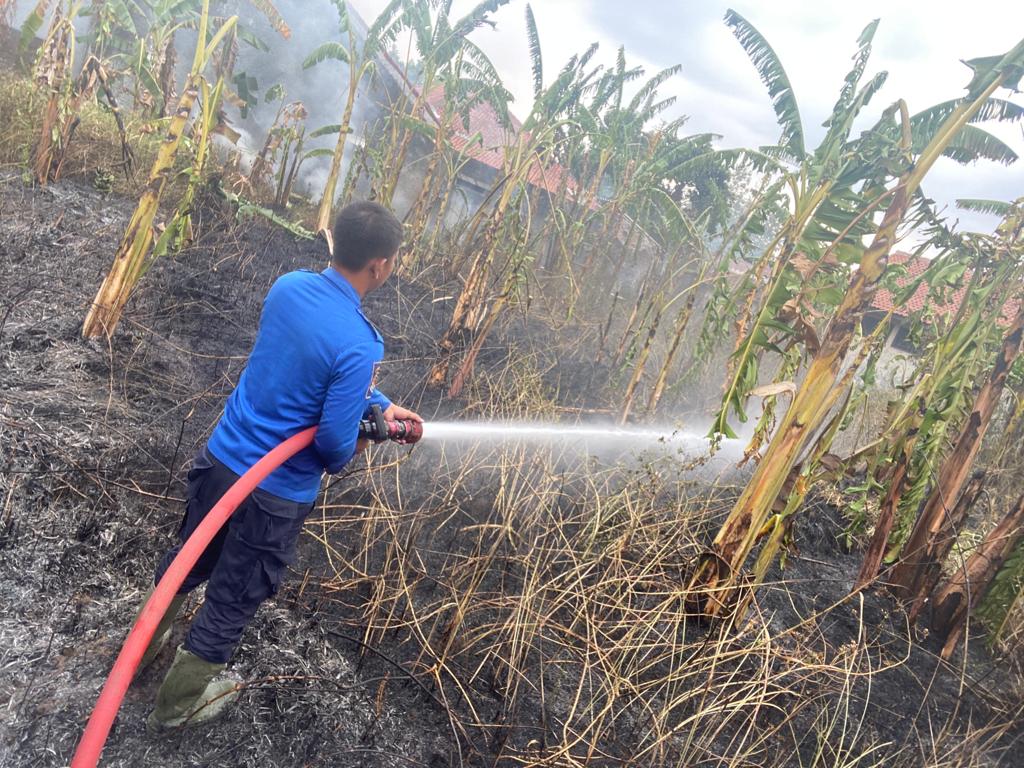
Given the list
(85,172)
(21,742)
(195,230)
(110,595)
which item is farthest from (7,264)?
(21,742)

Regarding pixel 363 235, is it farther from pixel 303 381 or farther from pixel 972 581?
pixel 972 581

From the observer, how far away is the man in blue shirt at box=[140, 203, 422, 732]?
6.37 ft

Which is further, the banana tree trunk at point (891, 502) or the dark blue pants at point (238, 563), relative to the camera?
the banana tree trunk at point (891, 502)

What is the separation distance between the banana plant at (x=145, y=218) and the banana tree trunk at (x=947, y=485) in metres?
5.80

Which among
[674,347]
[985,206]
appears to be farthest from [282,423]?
[985,206]

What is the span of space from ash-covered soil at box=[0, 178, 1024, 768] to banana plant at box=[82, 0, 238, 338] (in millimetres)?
236

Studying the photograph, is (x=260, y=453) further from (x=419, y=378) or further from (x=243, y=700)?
(x=419, y=378)

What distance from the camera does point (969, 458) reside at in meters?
4.46

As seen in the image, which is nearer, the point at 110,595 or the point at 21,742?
the point at 21,742

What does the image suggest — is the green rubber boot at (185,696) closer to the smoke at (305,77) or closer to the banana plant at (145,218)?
the banana plant at (145,218)

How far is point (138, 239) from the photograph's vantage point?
14.4 ft

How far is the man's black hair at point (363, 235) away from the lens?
1969 mm

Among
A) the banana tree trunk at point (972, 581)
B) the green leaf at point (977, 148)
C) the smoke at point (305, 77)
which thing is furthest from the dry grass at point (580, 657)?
the smoke at point (305, 77)

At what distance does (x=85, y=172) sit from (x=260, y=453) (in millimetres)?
7564
